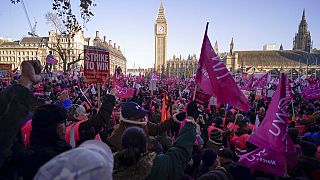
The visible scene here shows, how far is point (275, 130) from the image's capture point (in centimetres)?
349

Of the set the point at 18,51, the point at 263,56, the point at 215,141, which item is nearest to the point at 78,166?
the point at 215,141

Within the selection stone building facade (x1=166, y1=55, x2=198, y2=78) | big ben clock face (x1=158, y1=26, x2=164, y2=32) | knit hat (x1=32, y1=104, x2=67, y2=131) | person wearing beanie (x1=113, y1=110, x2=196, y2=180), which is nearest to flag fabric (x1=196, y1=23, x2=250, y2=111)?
person wearing beanie (x1=113, y1=110, x2=196, y2=180)

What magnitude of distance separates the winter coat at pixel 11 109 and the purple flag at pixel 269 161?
240 centimetres

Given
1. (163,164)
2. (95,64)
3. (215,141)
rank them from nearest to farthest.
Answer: (163,164), (215,141), (95,64)

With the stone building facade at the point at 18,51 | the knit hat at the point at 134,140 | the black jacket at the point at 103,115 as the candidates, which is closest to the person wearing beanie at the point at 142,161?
the knit hat at the point at 134,140

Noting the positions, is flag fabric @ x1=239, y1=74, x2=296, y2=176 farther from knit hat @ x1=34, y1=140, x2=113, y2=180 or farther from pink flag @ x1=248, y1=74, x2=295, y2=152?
knit hat @ x1=34, y1=140, x2=113, y2=180

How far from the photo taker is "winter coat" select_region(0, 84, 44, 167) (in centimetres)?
225

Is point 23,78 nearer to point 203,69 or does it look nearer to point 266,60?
point 203,69

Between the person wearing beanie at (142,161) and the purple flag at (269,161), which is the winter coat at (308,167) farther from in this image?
the person wearing beanie at (142,161)

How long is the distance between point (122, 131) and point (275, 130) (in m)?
1.73

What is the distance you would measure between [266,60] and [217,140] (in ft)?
389

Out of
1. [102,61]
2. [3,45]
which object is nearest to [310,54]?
[3,45]

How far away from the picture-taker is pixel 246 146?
4.71 meters

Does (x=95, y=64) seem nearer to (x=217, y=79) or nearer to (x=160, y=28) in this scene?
(x=217, y=79)
